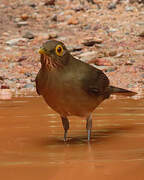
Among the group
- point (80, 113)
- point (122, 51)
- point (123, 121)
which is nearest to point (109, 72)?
point (122, 51)

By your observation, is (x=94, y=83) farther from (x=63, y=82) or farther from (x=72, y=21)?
(x=72, y=21)

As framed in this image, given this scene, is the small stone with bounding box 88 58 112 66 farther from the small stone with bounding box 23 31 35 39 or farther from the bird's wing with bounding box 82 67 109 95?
the bird's wing with bounding box 82 67 109 95

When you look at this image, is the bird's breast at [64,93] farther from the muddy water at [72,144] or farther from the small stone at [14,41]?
the small stone at [14,41]

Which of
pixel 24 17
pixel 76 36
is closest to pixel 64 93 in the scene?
pixel 76 36

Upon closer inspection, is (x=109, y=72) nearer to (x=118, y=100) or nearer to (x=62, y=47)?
(x=118, y=100)

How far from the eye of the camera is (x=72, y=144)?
489cm

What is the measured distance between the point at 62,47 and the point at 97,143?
38.6 inches

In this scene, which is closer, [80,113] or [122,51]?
[80,113]

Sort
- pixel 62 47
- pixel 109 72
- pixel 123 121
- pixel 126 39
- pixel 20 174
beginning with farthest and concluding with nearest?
pixel 126 39
pixel 109 72
pixel 123 121
pixel 62 47
pixel 20 174

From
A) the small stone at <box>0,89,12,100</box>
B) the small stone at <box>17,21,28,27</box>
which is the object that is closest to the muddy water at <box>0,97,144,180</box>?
the small stone at <box>0,89,12,100</box>

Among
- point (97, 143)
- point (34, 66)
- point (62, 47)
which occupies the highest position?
point (62, 47)

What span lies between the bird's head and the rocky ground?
4.56 metres

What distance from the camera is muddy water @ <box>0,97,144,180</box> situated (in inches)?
136

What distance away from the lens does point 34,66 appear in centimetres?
1268
